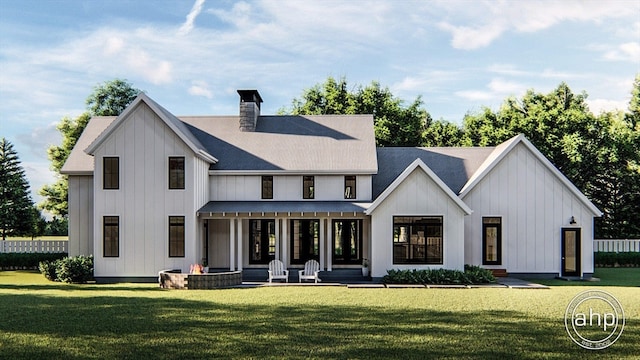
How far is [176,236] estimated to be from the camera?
2356cm

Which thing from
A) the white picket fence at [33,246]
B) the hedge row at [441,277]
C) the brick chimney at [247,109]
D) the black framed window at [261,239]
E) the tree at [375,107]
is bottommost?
the hedge row at [441,277]

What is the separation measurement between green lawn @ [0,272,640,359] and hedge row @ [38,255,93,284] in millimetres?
3927

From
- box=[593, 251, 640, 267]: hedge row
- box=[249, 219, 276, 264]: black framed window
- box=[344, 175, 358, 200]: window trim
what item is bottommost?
box=[593, 251, 640, 267]: hedge row

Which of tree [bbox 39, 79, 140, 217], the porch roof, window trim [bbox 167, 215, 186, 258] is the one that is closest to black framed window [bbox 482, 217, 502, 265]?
the porch roof

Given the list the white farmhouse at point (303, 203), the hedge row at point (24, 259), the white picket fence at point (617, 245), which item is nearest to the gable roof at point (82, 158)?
the white farmhouse at point (303, 203)

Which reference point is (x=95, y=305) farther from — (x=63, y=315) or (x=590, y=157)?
(x=590, y=157)

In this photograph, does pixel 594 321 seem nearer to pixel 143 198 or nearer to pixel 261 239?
pixel 261 239

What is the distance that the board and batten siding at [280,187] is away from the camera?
26.0m

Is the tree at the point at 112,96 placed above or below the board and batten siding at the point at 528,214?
above

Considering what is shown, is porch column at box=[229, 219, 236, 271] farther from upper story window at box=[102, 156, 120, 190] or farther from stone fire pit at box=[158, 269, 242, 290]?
upper story window at box=[102, 156, 120, 190]

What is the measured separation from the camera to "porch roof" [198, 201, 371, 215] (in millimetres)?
23984

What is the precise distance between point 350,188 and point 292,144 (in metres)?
3.86

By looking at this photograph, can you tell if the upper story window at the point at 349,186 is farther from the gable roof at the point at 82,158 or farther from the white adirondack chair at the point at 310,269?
the gable roof at the point at 82,158

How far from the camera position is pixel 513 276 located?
24719 mm
